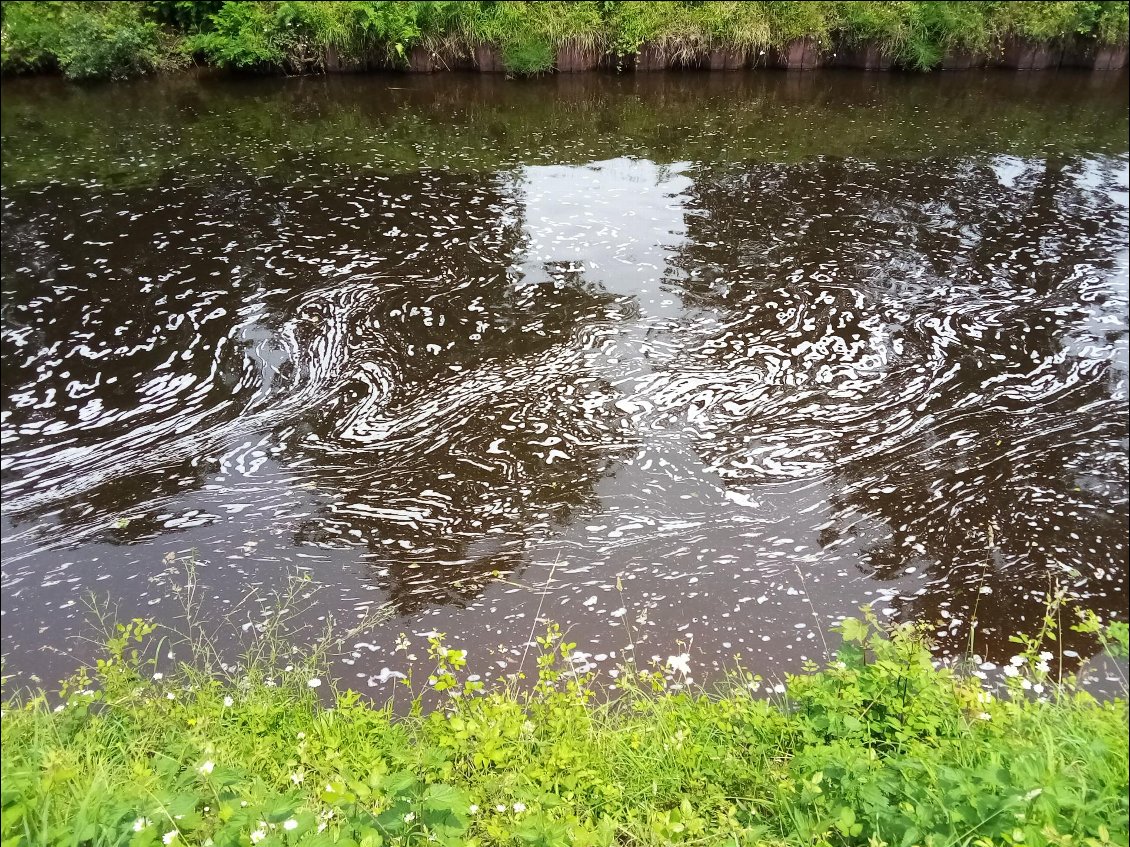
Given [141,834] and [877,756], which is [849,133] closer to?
[877,756]

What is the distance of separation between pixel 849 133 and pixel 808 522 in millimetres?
8556

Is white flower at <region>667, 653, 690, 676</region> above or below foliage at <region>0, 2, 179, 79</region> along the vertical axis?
below

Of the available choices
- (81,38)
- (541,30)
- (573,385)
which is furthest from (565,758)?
(81,38)

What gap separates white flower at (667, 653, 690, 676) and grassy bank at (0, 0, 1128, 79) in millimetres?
12596

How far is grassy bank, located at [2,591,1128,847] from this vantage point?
207 centimetres

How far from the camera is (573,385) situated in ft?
18.0

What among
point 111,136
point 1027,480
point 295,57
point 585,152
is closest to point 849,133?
point 585,152

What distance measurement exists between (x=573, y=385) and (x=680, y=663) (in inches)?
99.6

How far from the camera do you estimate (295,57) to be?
13227 mm

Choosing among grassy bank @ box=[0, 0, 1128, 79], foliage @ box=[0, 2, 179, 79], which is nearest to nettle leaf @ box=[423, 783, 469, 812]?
grassy bank @ box=[0, 0, 1128, 79]

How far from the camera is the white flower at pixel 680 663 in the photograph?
11.2 feet

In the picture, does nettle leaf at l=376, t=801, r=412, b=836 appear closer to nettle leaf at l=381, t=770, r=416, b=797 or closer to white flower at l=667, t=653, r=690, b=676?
nettle leaf at l=381, t=770, r=416, b=797

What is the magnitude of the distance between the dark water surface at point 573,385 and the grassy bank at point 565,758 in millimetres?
415

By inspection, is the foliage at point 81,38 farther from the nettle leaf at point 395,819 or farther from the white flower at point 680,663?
the nettle leaf at point 395,819
